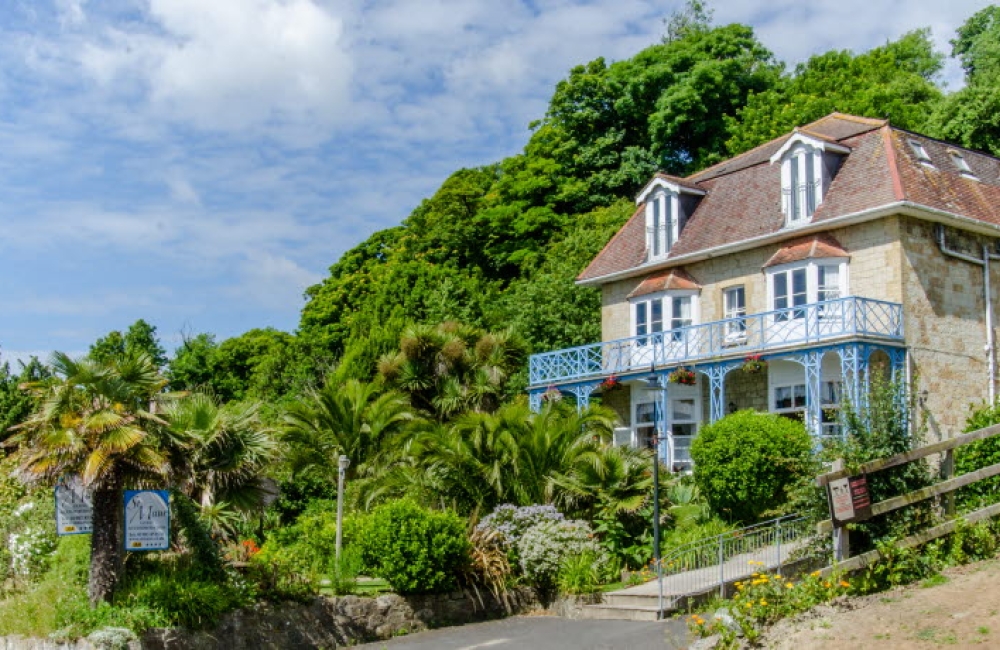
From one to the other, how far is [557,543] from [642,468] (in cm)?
363

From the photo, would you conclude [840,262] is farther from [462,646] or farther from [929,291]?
[462,646]

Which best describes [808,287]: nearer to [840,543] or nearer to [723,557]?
[723,557]

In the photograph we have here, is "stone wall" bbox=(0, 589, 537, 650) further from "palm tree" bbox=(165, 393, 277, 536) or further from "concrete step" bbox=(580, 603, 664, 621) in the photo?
"palm tree" bbox=(165, 393, 277, 536)

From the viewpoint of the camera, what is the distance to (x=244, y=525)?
78.6ft

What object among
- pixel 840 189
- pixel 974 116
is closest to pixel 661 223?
pixel 840 189

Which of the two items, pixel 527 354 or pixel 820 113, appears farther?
pixel 820 113

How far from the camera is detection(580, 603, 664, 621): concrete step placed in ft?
52.7

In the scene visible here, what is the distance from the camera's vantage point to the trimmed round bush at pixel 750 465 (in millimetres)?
20328

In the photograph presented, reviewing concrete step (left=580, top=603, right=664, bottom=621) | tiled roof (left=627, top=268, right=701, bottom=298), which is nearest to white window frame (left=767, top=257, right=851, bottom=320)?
tiled roof (left=627, top=268, right=701, bottom=298)

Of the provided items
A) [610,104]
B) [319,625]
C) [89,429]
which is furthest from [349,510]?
[610,104]

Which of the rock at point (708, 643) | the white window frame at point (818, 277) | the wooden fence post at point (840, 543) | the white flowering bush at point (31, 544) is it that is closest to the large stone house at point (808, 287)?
the white window frame at point (818, 277)

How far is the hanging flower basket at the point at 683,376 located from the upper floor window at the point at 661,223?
444cm

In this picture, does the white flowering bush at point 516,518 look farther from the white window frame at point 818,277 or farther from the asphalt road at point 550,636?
the white window frame at point 818,277

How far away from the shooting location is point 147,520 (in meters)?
14.7
